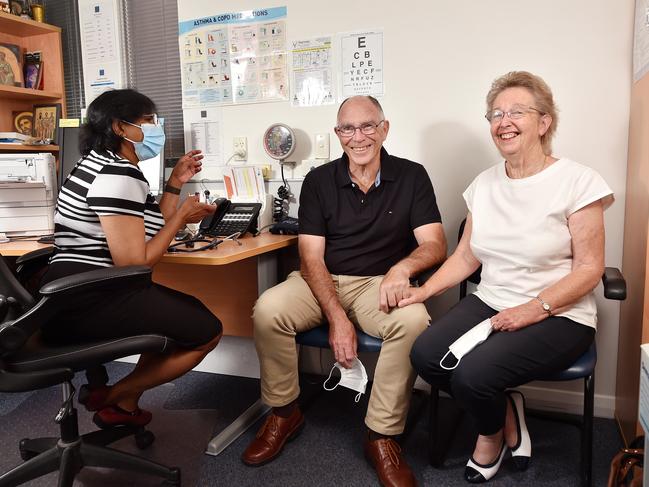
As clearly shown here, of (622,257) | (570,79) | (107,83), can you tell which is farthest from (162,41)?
(622,257)

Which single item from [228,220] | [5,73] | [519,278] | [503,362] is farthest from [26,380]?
[5,73]

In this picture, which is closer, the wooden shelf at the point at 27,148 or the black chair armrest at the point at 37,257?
the black chair armrest at the point at 37,257

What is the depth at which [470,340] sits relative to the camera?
1.48 m

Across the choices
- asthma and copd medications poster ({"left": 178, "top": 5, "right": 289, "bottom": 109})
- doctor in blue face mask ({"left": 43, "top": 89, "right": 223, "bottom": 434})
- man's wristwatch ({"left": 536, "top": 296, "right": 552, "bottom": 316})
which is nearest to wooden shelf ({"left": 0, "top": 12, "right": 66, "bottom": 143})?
asthma and copd medications poster ({"left": 178, "top": 5, "right": 289, "bottom": 109})

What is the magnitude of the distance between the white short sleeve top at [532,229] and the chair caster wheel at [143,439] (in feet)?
4.38

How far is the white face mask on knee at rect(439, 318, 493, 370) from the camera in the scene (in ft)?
4.84

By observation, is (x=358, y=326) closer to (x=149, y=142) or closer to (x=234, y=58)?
(x=149, y=142)

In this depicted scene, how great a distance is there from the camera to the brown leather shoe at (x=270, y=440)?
1.71 m

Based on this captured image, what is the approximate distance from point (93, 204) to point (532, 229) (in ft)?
4.23

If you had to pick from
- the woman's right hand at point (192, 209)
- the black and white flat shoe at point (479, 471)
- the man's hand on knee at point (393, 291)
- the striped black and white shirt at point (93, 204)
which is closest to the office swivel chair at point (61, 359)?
the striped black and white shirt at point (93, 204)

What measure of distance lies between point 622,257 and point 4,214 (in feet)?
8.26

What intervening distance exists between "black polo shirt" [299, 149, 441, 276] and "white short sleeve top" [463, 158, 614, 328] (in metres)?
0.31

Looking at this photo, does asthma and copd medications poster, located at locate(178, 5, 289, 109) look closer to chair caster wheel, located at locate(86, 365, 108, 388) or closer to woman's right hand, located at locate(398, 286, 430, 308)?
woman's right hand, located at locate(398, 286, 430, 308)

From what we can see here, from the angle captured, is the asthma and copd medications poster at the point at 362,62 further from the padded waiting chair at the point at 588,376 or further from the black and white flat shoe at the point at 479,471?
the black and white flat shoe at the point at 479,471
